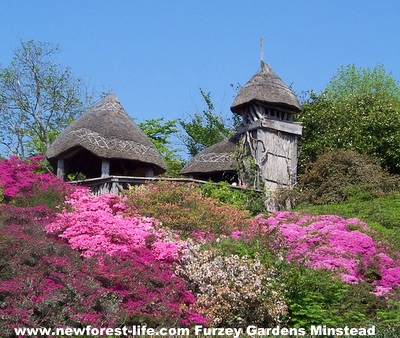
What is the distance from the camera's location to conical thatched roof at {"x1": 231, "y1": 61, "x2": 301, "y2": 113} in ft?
71.8

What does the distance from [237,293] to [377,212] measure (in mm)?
6689

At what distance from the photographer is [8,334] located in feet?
28.1

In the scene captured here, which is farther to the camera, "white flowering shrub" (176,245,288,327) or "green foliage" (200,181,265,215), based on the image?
"green foliage" (200,181,265,215)

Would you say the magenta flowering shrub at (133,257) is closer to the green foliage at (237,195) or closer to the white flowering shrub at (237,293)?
the white flowering shrub at (237,293)

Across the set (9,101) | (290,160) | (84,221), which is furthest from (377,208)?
(9,101)

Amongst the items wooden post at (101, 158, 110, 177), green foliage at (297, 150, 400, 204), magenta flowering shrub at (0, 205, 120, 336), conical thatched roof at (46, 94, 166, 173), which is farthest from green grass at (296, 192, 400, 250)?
magenta flowering shrub at (0, 205, 120, 336)

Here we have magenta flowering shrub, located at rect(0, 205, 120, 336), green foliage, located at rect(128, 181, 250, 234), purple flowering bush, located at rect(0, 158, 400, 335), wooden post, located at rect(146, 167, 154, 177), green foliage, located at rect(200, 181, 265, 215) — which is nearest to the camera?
magenta flowering shrub, located at rect(0, 205, 120, 336)

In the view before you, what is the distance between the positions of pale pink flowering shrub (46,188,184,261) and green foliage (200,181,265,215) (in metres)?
4.94

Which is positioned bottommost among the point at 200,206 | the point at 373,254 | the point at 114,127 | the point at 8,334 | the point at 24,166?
the point at 8,334

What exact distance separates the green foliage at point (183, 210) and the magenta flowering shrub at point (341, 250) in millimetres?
615

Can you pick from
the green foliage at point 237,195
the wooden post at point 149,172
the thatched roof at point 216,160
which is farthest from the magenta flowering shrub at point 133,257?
the thatched roof at point 216,160

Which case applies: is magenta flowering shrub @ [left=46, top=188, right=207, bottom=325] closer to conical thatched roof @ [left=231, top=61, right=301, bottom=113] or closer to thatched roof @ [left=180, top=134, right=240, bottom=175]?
thatched roof @ [left=180, top=134, right=240, bottom=175]

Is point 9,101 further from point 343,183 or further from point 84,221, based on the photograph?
point 84,221

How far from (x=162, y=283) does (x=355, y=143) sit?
15.1 m
